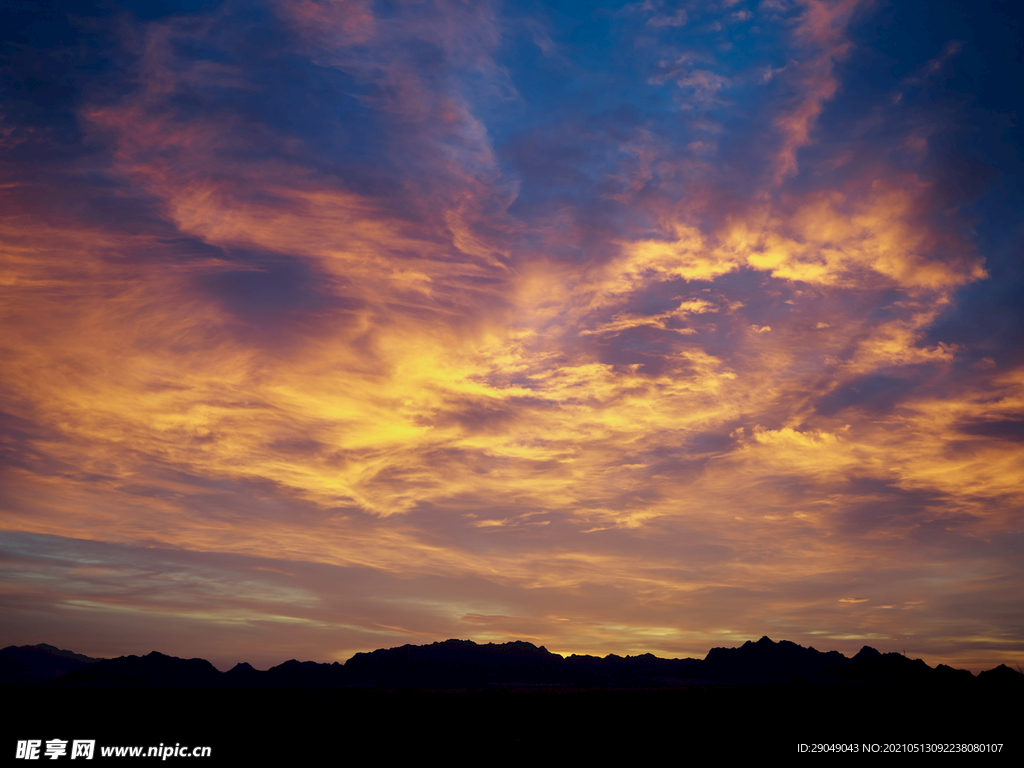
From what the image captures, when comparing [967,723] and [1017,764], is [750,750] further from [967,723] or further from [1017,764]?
[967,723]

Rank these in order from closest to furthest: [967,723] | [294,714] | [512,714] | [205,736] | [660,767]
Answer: [660,767], [205,736], [967,723], [294,714], [512,714]

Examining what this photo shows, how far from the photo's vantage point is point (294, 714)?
95.9 metres

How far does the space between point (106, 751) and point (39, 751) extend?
7.10 metres

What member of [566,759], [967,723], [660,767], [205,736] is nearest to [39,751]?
[205,736]

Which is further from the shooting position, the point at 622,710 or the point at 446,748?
the point at 622,710

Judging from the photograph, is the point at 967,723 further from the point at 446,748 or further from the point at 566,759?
the point at 446,748

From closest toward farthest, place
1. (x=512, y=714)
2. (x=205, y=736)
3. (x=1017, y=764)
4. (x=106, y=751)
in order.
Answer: (x=106, y=751) → (x=1017, y=764) → (x=205, y=736) → (x=512, y=714)

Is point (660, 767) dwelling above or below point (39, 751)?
below

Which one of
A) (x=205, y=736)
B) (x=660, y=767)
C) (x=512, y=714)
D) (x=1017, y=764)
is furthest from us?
(x=512, y=714)

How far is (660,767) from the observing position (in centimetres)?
6084

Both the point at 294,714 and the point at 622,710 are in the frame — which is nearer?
the point at 294,714

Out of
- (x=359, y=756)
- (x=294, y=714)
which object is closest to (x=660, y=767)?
(x=359, y=756)

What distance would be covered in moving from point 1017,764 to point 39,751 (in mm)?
88249

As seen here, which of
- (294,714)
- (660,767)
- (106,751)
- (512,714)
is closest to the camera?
(106,751)
